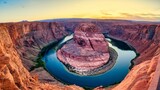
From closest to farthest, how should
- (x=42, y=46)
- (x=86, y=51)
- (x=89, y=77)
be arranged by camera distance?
(x=89, y=77)
(x=86, y=51)
(x=42, y=46)

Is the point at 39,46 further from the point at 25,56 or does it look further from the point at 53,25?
the point at 53,25

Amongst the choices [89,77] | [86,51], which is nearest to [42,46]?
[86,51]

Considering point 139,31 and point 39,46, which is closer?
point 39,46

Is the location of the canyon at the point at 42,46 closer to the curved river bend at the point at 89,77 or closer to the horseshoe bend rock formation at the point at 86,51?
the curved river bend at the point at 89,77

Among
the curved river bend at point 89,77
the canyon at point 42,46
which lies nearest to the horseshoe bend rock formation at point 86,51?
the curved river bend at point 89,77

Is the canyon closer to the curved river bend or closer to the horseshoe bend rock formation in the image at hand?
the curved river bend

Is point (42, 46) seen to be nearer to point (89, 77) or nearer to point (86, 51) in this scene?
point (86, 51)

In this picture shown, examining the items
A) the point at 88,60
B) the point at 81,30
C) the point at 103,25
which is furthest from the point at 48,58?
the point at 103,25
